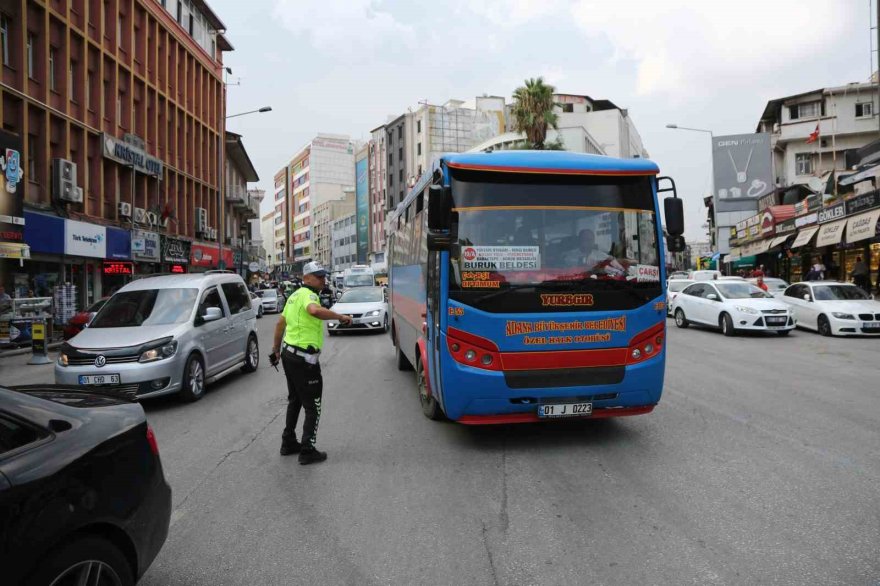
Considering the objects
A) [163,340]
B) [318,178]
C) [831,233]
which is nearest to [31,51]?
[163,340]

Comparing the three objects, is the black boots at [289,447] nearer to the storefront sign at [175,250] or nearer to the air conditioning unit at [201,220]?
the storefront sign at [175,250]

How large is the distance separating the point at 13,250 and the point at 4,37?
352 inches

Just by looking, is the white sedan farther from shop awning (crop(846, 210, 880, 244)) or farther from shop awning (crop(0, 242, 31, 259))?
shop awning (crop(0, 242, 31, 259))

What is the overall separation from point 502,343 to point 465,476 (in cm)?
126

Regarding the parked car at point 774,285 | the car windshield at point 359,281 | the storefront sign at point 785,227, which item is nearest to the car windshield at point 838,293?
the parked car at point 774,285

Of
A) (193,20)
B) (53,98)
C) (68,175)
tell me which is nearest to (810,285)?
(68,175)

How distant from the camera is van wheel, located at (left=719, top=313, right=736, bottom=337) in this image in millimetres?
16406

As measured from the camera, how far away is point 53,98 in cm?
2306

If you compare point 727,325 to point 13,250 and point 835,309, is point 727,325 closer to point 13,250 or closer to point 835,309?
point 835,309

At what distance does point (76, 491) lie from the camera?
250 centimetres

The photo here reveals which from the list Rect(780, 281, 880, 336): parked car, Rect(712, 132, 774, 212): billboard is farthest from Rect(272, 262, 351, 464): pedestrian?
Rect(712, 132, 774, 212): billboard

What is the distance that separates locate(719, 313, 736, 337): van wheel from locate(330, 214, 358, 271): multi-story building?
79.0m

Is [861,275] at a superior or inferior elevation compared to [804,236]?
inferior

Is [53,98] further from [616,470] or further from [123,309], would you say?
Result: [616,470]
